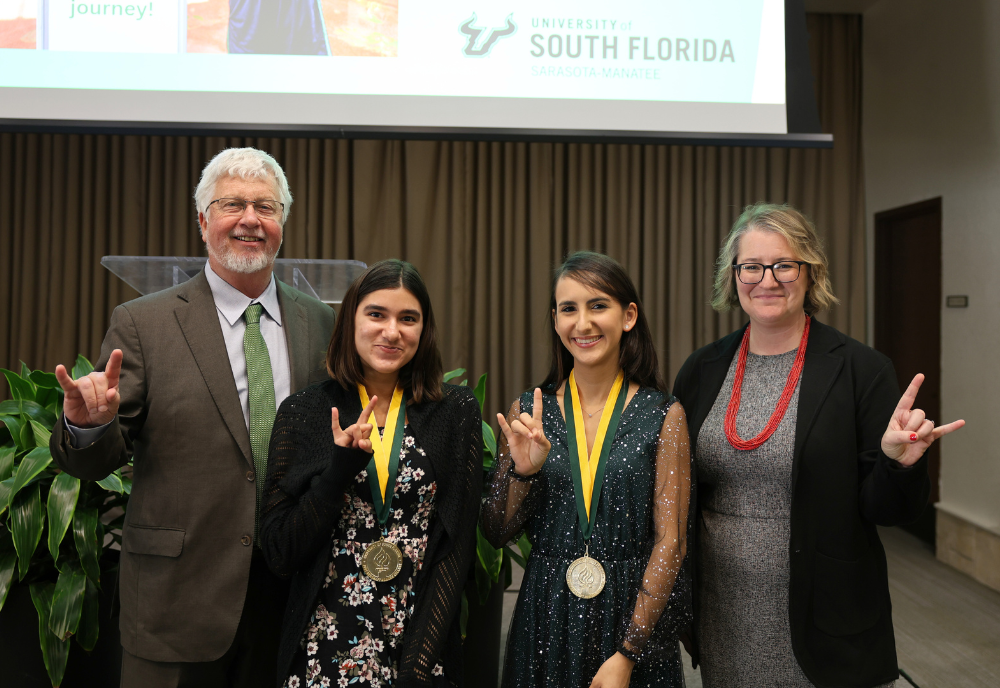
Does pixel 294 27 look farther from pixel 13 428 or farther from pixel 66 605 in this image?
pixel 66 605

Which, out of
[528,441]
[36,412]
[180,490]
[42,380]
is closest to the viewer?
[528,441]

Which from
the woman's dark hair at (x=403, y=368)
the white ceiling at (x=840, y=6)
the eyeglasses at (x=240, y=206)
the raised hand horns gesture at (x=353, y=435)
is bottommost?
the raised hand horns gesture at (x=353, y=435)

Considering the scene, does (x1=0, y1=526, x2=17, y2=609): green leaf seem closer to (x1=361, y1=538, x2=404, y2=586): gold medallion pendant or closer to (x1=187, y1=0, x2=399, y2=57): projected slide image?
(x1=361, y1=538, x2=404, y2=586): gold medallion pendant

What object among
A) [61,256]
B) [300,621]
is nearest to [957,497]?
[300,621]

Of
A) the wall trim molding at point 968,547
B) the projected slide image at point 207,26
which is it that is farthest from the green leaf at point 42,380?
the wall trim molding at point 968,547

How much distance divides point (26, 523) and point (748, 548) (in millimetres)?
1905

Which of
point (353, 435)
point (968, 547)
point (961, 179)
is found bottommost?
point (968, 547)

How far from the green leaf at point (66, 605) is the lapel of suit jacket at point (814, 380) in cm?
190

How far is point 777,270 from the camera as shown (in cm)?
158

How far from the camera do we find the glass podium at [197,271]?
2.26 m

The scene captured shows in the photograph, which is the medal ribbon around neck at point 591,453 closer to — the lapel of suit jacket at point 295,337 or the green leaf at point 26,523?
the lapel of suit jacket at point 295,337

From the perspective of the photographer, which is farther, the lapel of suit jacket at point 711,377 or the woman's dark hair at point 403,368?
the lapel of suit jacket at point 711,377

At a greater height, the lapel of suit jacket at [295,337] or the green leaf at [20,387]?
the lapel of suit jacket at [295,337]

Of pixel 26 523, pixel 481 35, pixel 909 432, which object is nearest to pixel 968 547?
pixel 909 432
